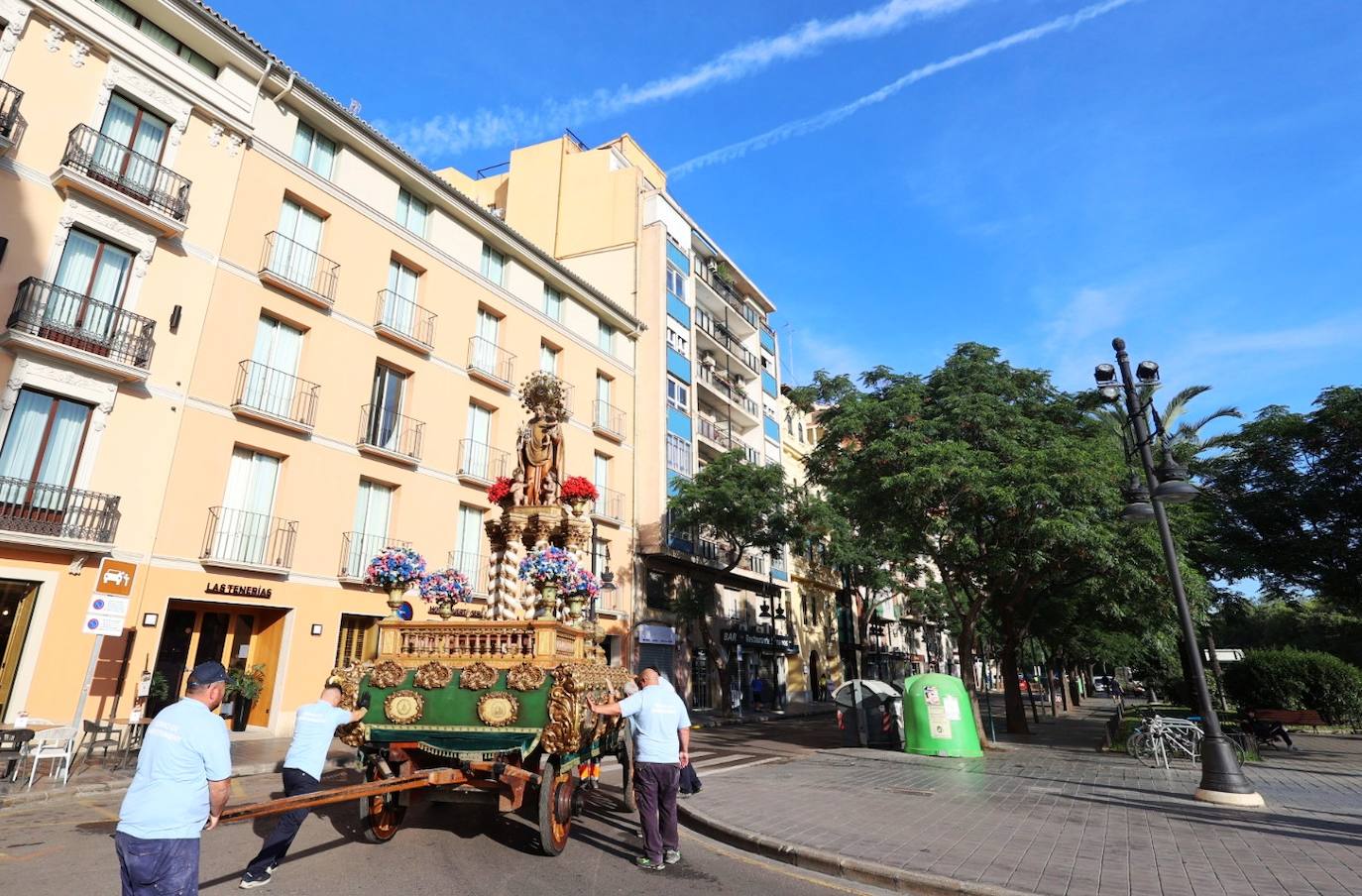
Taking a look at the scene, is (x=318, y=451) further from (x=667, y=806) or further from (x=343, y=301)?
(x=667, y=806)

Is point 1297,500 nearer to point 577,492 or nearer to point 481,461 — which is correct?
point 577,492

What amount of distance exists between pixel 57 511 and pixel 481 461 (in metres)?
11.0

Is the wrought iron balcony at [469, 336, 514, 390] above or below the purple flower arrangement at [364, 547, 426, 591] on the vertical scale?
above

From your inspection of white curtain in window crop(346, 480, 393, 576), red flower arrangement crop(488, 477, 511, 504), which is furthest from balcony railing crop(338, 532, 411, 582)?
red flower arrangement crop(488, 477, 511, 504)

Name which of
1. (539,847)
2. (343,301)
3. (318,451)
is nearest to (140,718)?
(318,451)

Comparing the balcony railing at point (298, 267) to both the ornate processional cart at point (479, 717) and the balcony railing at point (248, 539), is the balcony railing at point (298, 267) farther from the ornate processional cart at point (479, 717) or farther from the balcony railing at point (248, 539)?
the ornate processional cart at point (479, 717)

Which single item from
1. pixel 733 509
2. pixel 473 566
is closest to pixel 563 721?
pixel 473 566

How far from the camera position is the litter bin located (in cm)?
1820

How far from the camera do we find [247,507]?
16656 mm

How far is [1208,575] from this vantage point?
23188 millimetres

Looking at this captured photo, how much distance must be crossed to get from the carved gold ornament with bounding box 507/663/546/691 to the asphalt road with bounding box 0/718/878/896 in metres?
1.55

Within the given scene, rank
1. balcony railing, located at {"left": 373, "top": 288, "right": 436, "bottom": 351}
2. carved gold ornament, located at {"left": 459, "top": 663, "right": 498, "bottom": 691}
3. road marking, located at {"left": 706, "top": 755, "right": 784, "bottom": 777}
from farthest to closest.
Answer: balcony railing, located at {"left": 373, "top": 288, "right": 436, "bottom": 351}
road marking, located at {"left": 706, "top": 755, "right": 784, "bottom": 777}
carved gold ornament, located at {"left": 459, "top": 663, "right": 498, "bottom": 691}

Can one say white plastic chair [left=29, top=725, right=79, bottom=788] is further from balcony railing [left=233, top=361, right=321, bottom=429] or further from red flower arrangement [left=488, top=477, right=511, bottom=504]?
balcony railing [left=233, top=361, right=321, bottom=429]

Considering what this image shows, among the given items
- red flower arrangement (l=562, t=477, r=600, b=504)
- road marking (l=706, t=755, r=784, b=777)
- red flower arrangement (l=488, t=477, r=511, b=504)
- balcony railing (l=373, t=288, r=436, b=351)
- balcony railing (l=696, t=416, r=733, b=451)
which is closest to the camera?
red flower arrangement (l=562, t=477, r=600, b=504)
